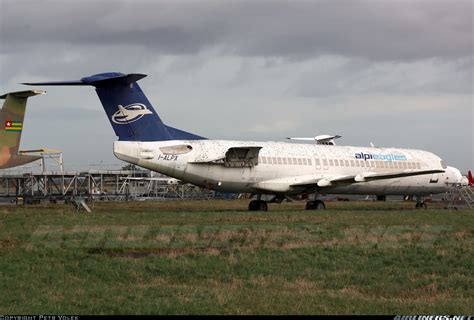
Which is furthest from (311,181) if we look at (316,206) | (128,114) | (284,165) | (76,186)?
(76,186)

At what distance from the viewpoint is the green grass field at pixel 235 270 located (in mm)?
11914

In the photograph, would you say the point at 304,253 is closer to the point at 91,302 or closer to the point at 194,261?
the point at 194,261

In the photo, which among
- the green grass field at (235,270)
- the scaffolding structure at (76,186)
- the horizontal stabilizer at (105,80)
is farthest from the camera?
the scaffolding structure at (76,186)

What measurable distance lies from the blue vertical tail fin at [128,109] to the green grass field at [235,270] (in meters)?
11.7

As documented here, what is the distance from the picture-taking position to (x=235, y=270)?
1548 cm

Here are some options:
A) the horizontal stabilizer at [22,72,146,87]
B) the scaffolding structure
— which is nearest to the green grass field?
the horizontal stabilizer at [22,72,146,87]

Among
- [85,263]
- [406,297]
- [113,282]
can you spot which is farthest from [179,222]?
[406,297]

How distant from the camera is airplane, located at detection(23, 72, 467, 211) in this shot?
116ft

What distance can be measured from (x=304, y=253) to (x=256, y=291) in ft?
16.2

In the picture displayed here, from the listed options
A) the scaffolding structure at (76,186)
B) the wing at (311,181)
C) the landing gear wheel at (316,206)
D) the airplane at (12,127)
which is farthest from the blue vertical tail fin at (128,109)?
the scaffolding structure at (76,186)

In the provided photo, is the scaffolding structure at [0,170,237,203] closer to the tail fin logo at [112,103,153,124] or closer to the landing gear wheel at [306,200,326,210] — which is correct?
Result: the landing gear wheel at [306,200,326,210]

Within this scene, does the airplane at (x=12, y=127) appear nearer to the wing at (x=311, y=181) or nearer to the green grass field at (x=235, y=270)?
the wing at (x=311, y=181)

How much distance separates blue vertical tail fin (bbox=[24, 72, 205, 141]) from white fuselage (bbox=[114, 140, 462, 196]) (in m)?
0.53

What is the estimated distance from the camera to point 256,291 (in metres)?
13.2
